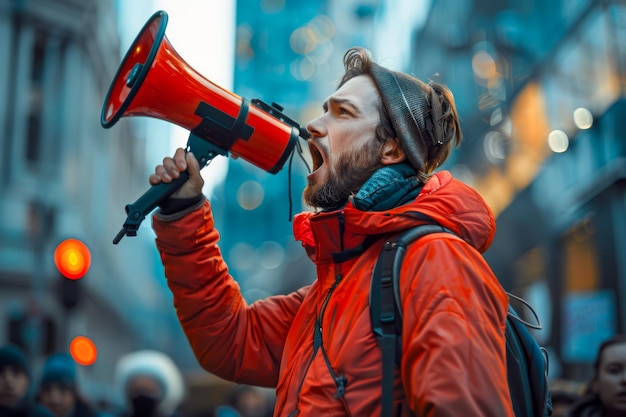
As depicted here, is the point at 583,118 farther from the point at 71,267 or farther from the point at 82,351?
the point at 82,351

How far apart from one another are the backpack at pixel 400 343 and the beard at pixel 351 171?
1.24ft

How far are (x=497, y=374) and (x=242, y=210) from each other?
91.3 metres

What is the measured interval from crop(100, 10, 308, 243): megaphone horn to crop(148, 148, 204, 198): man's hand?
166 millimetres

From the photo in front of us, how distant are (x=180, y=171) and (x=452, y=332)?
44.8 inches

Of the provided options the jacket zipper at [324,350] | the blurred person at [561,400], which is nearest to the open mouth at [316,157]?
the jacket zipper at [324,350]

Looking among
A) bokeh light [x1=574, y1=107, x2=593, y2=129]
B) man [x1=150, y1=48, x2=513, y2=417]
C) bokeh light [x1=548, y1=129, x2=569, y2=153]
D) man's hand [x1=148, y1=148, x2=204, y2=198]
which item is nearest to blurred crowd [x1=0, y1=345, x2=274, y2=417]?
man [x1=150, y1=48, x2=513, y2=417]

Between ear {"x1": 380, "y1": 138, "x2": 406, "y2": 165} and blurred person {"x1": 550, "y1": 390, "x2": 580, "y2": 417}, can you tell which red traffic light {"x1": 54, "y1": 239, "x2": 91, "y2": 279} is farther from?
ear {"x1": 380, "y1": 138, "x2": 406, "y2": 165}

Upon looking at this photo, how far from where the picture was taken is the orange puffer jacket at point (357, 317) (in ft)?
6.57

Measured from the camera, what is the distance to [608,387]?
13.4 feet

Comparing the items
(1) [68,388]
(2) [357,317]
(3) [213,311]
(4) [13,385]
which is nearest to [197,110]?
(3) [213,311]

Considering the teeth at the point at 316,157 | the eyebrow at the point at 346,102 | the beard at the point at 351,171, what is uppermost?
the eyebrow at the point at 346,102

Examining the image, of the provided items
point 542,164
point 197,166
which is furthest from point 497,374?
point 542,164

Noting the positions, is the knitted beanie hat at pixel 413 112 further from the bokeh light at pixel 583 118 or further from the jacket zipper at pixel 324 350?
the bokeh light at pixel 583 118

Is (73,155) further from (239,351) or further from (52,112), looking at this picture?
(239,351)
